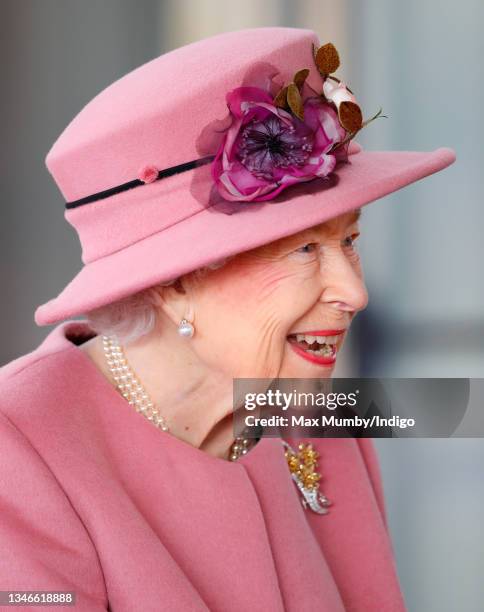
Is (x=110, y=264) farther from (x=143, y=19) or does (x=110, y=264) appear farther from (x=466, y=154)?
(x=143, y=19)

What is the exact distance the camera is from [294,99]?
1.23 m

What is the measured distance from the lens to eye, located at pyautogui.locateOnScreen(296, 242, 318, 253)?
1317 mm

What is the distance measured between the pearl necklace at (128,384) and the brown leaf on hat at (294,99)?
1.40ft

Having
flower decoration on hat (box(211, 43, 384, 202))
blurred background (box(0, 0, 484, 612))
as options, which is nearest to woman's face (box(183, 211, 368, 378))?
flower decoration on hat (box(211, 43, 384, 202))

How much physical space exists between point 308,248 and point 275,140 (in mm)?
166

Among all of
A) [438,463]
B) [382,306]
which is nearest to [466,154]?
[382,306]

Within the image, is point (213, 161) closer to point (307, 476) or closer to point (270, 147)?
point (270, 147)

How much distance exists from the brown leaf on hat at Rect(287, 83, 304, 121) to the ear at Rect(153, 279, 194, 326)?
0.93 feet

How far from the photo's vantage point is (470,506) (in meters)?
3.29

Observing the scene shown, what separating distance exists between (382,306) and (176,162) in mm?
2531

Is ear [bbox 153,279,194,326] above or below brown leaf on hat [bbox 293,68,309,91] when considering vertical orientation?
below

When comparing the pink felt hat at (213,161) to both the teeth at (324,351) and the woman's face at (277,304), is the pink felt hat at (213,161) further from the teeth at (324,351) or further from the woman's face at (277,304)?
the teeth at (324,351)

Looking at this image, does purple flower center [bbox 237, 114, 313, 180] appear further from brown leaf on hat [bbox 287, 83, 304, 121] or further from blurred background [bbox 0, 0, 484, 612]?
blurred background [bbox 0, 0, 484, 612]

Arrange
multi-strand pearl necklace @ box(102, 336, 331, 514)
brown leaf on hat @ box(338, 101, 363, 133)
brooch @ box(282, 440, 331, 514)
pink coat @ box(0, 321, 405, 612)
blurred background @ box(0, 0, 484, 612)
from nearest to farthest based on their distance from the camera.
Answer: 1. pink coat @ box(0, 321, 405, 612)
2. brown leaf on hat @ box(338, 101, 363, 133)
3. multi-strand pearl necklace @ box(102, 336, 331, 514)
4. brooch @ box(282, 440, 331, 514)
5. blurred background @ box(0, 0, 484, 612)
